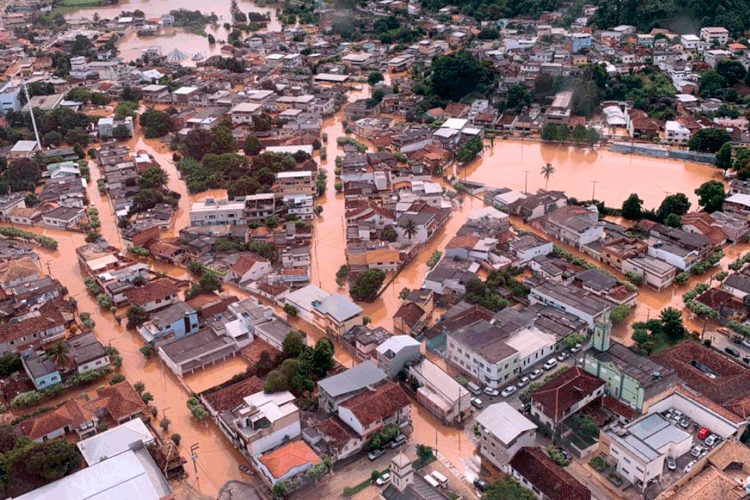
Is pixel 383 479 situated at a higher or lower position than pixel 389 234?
lower

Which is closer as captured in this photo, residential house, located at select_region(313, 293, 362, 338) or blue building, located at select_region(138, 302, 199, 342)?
residential house, located at select_region(313, 293, 362, 338)

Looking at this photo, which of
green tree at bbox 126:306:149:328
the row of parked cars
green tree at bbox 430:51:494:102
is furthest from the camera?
green tree at bbox 430:51:494:102

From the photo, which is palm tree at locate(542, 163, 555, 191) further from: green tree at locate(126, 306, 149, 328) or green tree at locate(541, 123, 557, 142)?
green tree at locate(126, 306, 149, 328)

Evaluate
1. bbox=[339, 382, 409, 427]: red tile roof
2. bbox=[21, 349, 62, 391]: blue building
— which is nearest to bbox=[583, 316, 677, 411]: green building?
bbox=[339, 382, 409, 427]: red tile roof

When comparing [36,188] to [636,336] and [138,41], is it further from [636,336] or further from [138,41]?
[138,41]

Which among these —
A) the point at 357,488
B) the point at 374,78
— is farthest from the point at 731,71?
the point at 357,488

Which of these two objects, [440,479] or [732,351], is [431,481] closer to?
[440,479]

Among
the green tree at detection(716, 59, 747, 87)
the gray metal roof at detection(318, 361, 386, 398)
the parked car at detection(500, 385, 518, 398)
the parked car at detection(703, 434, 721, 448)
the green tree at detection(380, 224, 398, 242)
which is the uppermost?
the green tree at detection(716, 59, 747, 87)
